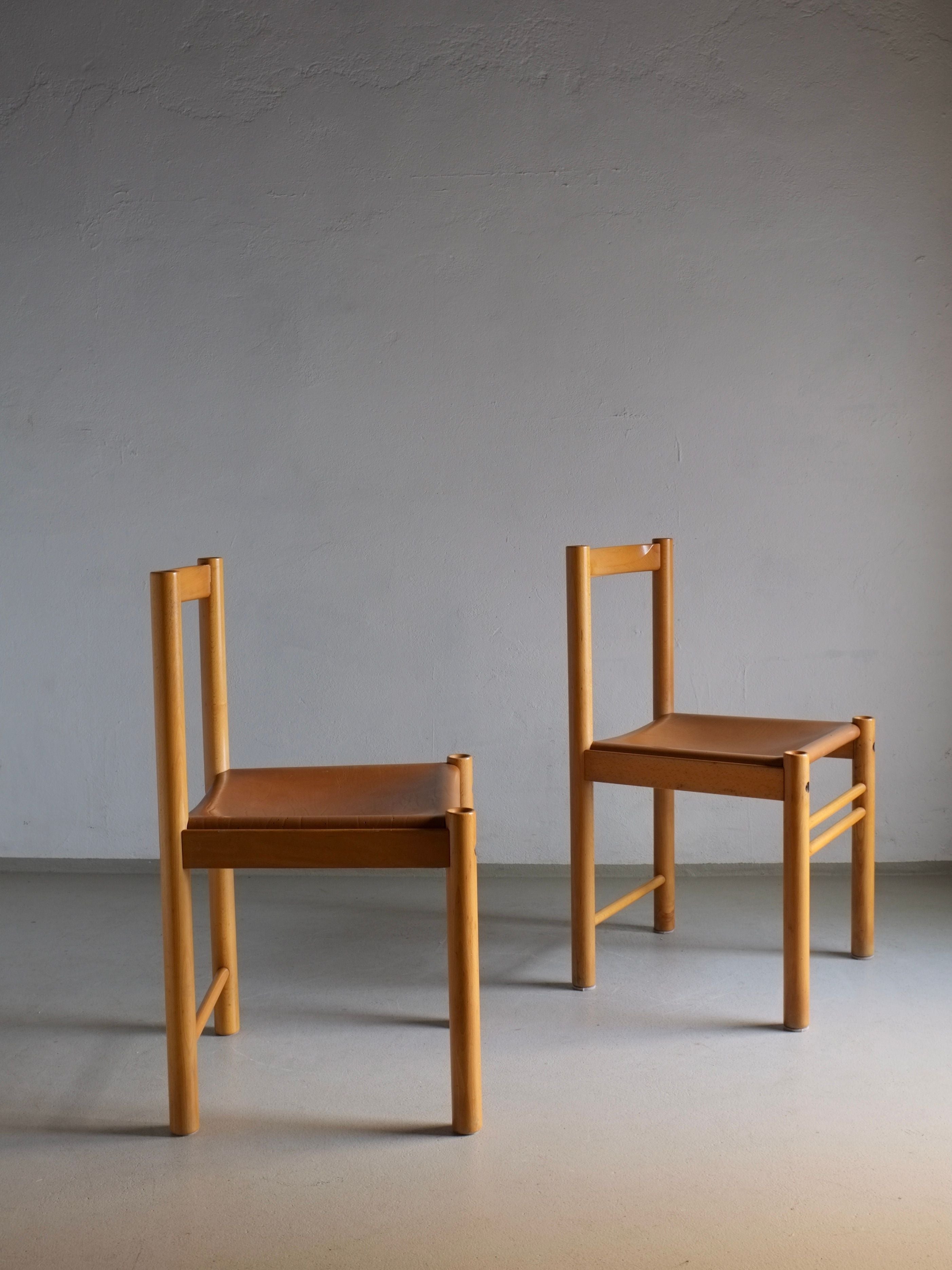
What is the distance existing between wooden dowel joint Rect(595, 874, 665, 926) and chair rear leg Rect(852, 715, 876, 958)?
381 millimetres

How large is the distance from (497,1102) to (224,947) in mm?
536

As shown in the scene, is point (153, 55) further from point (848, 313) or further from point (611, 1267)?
point (611, 1267)

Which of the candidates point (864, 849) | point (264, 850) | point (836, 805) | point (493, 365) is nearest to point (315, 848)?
point (264, 850)

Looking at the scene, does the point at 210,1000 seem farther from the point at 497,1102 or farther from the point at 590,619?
the point at 590,619

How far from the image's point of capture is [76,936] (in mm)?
2486

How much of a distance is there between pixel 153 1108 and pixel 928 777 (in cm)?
189

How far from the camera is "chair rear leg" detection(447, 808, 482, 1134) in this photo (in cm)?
161

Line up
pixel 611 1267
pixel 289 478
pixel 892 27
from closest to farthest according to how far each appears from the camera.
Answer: pixel 611 1267 < pixel 892 27 < pixel 289 478

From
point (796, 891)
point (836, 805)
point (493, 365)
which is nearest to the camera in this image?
point (796, 891)

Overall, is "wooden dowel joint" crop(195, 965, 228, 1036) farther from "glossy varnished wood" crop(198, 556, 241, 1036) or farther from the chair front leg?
the chair front leg

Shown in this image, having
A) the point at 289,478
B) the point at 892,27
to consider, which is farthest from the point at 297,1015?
the point at 892,27

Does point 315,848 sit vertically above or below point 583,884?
above

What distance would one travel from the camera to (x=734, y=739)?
7.11ft

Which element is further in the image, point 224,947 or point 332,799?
point 224,947
